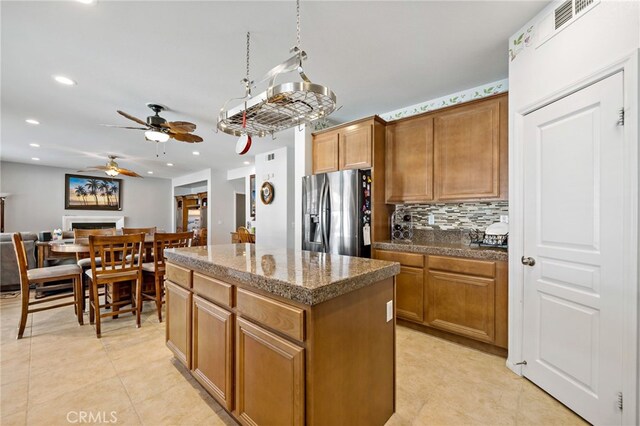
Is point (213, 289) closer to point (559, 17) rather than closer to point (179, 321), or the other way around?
point (179, 321)

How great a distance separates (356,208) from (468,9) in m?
1.83

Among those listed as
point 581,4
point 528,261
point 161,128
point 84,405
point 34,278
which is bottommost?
point 84,405

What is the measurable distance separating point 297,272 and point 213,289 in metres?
0.61

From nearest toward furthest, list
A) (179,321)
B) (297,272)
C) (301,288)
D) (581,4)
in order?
(301,288), (297,272), (581,4), (179,321)

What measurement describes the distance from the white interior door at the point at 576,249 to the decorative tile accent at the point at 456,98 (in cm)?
116

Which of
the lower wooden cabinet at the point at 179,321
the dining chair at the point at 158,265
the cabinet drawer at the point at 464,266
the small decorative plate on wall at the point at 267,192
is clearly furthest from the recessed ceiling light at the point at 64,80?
the cabinet drawer at the point at 464,266

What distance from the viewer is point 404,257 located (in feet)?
9.05

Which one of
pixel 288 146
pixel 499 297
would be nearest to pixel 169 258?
pixel 499 297

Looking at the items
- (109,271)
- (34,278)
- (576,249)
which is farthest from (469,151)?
(34,278)

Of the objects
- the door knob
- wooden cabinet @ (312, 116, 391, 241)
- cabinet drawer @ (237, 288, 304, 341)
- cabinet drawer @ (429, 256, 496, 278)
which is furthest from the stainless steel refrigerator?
cabinet drawer @ (237, 288, 304, 341)

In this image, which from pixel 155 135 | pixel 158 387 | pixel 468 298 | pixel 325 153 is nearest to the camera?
pixel 158 387

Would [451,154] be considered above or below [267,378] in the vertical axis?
above

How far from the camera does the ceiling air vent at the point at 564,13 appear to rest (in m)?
1.63

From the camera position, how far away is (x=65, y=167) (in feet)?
25.4
